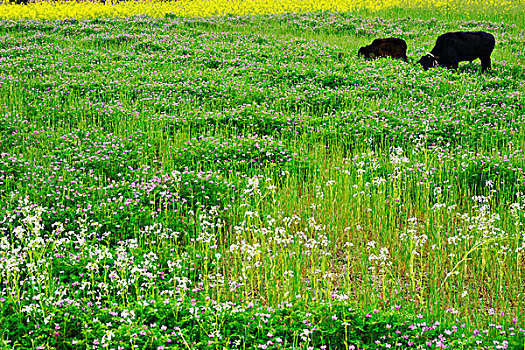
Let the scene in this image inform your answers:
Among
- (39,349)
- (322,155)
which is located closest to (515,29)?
(322,155)

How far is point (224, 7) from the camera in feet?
113

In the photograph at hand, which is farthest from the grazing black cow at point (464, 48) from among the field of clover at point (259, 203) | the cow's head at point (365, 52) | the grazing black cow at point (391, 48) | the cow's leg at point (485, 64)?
the cow's head at point (365, 52)

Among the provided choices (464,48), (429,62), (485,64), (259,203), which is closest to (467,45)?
(464,48)

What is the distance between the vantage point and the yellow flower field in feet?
98.6

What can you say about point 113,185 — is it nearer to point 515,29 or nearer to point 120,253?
point 120,253

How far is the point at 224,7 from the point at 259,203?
1142 inches

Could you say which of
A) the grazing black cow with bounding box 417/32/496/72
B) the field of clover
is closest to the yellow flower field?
the field of clover

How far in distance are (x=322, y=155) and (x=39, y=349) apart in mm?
6468

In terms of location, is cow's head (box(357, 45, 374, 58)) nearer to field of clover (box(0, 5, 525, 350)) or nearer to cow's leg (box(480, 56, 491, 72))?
field of clover (box(0, 5, 525, 350))

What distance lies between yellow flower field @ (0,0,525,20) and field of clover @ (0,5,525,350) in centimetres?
1314

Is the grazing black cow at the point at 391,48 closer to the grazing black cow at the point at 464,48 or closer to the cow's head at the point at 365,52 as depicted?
the cow's head at the point at 365,52

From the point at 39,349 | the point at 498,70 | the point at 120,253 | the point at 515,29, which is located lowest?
the point at 39,349

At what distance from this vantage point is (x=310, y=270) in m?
6.44

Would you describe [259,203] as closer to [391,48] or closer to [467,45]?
[467,45]
